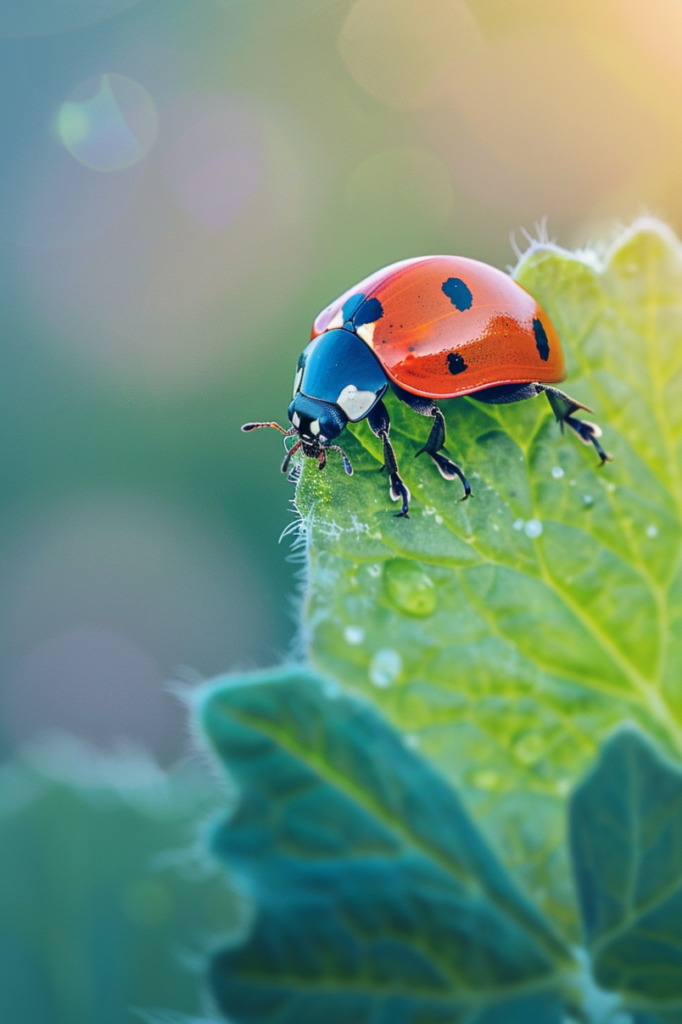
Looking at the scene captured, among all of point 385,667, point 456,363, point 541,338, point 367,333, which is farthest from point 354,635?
point 367,333

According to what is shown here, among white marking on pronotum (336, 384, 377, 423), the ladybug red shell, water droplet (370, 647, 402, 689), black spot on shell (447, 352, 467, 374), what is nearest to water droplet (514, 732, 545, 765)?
water droplet (370, 647, 402, 689)

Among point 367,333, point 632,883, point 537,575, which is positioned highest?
point 367,333

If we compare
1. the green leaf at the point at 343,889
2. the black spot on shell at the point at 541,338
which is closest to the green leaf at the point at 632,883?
the green leaf at the point at 343,889

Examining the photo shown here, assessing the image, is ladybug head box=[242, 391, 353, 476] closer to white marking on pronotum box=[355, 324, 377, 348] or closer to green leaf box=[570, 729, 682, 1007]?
white marking on pronotum box=[355, 324, 377, 348]

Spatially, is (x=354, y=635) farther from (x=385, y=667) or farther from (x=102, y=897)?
(x=102, y=897)

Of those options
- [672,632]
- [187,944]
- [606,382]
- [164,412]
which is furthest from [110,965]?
[164,412]

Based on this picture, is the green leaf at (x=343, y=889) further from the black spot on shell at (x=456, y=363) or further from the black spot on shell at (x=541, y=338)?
the black spot on shell at (x=456, y=363)
